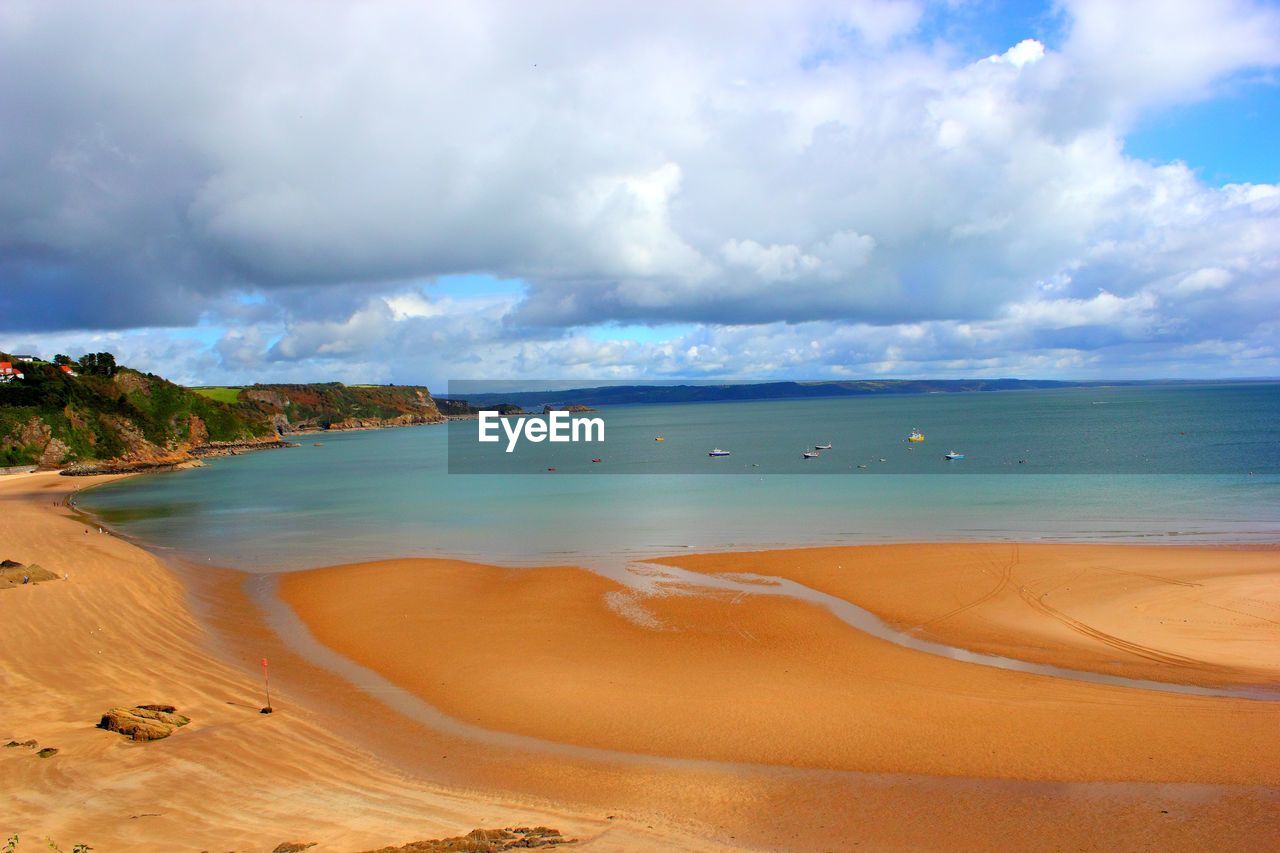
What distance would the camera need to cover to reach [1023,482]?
51688 millimetres

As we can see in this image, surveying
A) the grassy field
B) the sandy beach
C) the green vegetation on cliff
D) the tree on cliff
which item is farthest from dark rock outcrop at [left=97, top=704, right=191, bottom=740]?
the grassy field

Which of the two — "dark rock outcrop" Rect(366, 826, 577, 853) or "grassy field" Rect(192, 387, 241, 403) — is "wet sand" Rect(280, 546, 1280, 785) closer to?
"dark rock outcrop" Rect(366, 826, 577, 853)

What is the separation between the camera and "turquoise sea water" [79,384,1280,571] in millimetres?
34156

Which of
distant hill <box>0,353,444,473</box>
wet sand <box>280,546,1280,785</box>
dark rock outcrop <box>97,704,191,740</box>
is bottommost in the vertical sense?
wet sand <box>280,546,1280,785</box>

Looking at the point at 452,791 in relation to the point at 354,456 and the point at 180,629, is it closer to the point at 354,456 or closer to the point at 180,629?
the point at 180,629

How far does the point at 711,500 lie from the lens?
160 ft

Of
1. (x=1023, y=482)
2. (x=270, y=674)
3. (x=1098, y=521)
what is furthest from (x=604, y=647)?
(x=1023, y=482)

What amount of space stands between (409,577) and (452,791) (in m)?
17.8

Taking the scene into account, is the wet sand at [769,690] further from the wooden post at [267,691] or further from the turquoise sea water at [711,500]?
the turquoise sea water at [711,500]

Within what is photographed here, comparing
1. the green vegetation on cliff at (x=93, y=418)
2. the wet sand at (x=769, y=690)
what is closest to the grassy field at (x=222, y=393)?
the green vegetation on cliff at (x=93, y=418)

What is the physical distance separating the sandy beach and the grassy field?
15213cm

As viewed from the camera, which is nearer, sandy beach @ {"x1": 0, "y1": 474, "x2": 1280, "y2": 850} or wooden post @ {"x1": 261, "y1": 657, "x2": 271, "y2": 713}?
sandy beach @ {"x1": 0, "y1": 474, "x2": 1280, "y2": 850}

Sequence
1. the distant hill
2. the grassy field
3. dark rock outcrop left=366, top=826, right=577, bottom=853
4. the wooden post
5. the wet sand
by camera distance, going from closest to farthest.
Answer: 1. dark rock outcrop left=366, top=826, right=577, bottom=853
2. the wet sand
3. the wooden post
4. the distant hill
5. the grassy field

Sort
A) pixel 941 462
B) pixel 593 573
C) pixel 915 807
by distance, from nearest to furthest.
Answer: pixel 915 807, pixel 593 573, pixel 941 462
